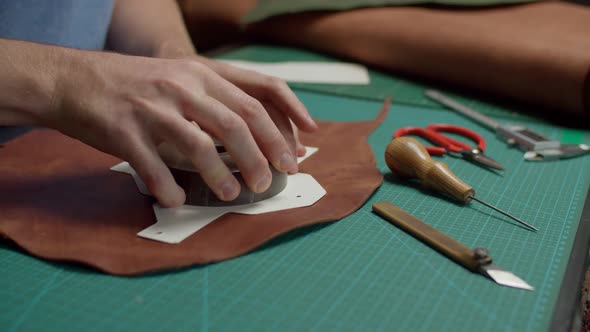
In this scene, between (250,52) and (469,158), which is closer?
(469,158)

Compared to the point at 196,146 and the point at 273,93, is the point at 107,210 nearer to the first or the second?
the point at 196,146

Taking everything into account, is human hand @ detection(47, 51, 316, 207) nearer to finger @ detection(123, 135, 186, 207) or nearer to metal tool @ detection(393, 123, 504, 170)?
finger @ detection(123, 135, 186, 207)

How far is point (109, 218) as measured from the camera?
2.40 feet

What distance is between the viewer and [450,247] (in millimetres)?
683

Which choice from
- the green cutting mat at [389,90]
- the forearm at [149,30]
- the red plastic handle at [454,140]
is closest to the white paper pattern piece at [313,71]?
the green cutting mat at [389,90]

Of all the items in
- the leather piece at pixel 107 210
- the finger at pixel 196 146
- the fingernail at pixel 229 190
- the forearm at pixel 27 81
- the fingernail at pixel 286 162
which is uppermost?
the forearm at pixel 27 81

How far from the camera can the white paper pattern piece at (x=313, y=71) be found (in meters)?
1.45

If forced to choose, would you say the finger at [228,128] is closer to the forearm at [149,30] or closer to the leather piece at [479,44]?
the forearm at [149,30]

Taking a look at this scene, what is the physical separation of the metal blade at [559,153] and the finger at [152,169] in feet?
2.09

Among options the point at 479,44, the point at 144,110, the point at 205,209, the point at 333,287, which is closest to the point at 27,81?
the point at 144,110

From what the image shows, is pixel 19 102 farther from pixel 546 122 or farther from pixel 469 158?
pixel 546 122

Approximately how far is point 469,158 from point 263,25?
3.27 feet

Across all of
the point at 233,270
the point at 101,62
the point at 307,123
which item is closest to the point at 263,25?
the point at 307,123

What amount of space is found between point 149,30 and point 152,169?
64cm
